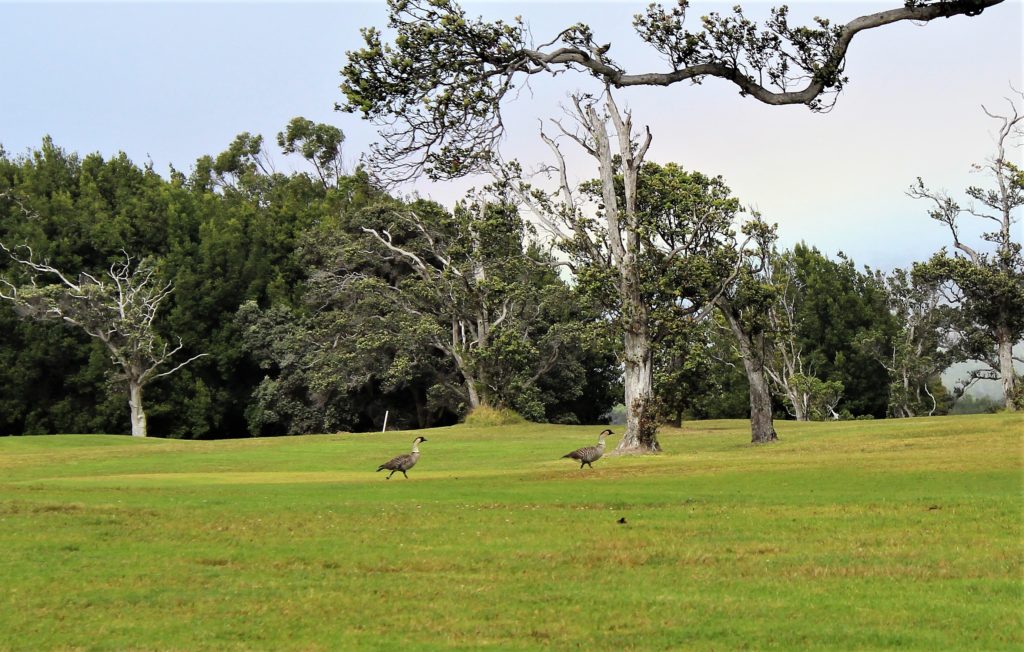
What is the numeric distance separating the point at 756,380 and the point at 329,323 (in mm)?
41369

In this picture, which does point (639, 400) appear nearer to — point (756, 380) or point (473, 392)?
point (756, 380)

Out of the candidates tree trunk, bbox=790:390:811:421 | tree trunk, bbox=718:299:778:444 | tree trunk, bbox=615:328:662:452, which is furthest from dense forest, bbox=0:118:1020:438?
tree trunk, bbox=615:328:662:452

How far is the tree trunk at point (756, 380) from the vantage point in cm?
4200

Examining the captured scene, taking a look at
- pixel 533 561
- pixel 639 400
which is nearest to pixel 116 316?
pixel 639 400

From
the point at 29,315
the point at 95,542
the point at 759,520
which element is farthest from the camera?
the point at 29,315

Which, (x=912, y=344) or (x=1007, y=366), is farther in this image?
(x=912, y=344)

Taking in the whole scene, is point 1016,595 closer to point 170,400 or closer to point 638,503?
point 638,503

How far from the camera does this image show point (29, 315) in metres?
73.9

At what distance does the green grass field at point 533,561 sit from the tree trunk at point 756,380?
13.6 m

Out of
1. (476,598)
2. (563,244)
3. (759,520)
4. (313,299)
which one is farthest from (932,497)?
(313,299)

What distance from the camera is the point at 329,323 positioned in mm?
77000

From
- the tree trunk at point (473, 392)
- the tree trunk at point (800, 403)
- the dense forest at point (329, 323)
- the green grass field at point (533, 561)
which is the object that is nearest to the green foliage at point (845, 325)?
the dense forest at point (329, 323)

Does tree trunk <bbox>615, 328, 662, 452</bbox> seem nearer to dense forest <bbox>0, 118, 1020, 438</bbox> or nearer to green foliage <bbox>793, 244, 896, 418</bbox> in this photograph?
dense forest <bbox>0, 118, 1020, 438</bbox>

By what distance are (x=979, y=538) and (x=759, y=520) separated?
12.1 ft
